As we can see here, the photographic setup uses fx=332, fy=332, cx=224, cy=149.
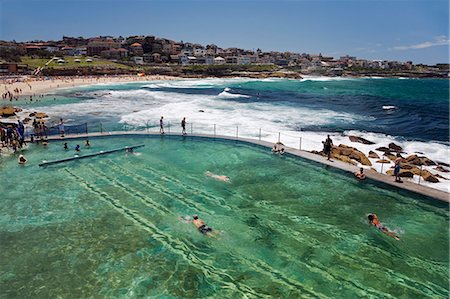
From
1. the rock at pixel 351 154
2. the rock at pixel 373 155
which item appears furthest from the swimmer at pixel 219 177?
the rock at pixel 373 155

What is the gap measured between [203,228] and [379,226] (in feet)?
18.4

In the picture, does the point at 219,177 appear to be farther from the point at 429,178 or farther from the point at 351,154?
the point at 429,178

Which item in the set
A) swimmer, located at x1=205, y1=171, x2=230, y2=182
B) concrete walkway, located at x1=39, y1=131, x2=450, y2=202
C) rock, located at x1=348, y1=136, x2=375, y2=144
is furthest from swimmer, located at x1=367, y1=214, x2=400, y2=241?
rock, located at x1=348, y1=136, x2=375, y2=144

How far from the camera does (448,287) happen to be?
8086 millimetres

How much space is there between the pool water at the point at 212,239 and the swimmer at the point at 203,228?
9.7 inches

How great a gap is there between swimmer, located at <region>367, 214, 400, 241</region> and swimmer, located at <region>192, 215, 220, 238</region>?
5056mm

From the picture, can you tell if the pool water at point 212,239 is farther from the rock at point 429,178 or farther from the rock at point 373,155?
the rock at point 373,155

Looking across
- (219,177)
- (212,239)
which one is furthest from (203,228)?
(219,177)

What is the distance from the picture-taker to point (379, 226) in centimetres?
1061

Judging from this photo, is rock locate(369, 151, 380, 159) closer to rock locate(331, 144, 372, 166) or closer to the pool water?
rock locate(331, 144, 372, 166)

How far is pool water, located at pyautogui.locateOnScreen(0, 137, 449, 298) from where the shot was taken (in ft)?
26.1

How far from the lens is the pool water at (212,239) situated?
7969 millimetres

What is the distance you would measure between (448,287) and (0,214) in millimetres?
13357

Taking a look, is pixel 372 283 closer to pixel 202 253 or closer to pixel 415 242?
pixel 415 242
